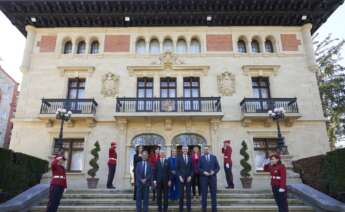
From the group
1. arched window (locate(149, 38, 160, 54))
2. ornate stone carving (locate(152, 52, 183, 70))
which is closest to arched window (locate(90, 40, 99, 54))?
arched window (locate(149, 38, 160, 54))

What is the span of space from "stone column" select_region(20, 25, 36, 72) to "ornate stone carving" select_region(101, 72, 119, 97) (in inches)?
204

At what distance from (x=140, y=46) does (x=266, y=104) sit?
364 inches

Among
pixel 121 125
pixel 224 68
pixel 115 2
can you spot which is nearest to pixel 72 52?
pixel 115 2

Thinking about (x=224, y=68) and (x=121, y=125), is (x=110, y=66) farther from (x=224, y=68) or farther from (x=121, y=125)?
(x=224, y=68)

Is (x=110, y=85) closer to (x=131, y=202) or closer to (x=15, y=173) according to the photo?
(x=15, y=173)

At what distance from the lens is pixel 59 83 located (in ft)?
58.1

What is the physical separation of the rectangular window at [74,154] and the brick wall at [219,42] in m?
10.5

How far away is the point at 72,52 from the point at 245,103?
39.0 feet

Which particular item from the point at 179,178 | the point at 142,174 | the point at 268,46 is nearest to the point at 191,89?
the point at 268,46

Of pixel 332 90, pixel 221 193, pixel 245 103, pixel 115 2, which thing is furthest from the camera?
pixel 332 90

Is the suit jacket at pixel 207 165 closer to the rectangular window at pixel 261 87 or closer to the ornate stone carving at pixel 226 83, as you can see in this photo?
→ the ornate stone carving at pixel 226 83

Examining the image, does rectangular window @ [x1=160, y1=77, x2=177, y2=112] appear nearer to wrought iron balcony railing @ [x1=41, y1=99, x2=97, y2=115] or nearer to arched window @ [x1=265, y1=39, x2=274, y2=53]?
wrought iron balcony railing @ [x1=41, y1=99, x2=97, y2=115]

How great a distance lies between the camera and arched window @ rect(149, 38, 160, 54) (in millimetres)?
18716

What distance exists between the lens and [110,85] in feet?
57.5
